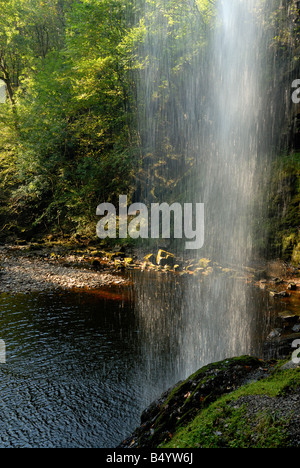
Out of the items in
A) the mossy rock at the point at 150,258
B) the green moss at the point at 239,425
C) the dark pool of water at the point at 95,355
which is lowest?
the dark pool of water at the point at 95,355

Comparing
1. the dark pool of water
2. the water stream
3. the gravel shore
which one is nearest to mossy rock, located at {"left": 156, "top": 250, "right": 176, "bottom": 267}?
the water stream

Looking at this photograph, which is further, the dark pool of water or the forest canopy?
the forest canopy

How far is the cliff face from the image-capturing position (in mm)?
2451

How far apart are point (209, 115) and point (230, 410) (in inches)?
629

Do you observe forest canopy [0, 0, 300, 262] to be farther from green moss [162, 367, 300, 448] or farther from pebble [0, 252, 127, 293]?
green moss [162, 367, 300, 448]

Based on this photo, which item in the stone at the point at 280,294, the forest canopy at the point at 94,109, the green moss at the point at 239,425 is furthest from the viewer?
the forest canopy at the point at 94,109

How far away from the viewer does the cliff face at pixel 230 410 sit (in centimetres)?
245

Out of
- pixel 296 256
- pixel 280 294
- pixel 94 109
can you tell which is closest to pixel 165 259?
pixel 296 256

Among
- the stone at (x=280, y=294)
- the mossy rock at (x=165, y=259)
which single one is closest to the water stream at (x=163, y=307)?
the stone at (x=280, y=294)

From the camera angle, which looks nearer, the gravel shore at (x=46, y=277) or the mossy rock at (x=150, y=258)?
the gravel shore at (x=46, y=277)

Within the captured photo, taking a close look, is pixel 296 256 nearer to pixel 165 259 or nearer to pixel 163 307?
pixel 165 259

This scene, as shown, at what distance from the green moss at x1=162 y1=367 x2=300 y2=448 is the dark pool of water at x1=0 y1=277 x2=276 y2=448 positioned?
2.03 meters

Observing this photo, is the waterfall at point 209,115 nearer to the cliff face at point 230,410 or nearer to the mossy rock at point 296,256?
the mossy rock at point 296,256
